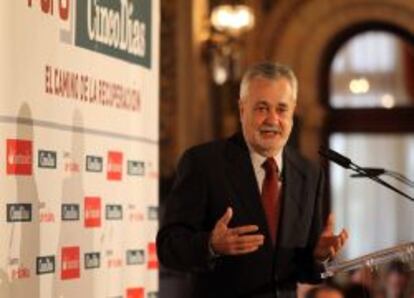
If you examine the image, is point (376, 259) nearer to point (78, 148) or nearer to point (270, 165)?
point (270, 165)

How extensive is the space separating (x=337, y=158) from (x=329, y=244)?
0.34m

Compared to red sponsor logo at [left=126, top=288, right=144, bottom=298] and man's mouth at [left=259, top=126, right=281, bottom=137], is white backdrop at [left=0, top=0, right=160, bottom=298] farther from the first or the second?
man's mouth at [left=259, top=126, right=281, bottom=137]

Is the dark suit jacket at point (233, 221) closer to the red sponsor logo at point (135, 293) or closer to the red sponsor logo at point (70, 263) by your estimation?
the red sponsor logo at point (70, 263)

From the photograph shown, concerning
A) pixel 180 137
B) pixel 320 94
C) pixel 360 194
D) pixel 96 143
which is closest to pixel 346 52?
pixel 320 94

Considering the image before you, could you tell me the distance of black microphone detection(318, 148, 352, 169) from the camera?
3564 mm

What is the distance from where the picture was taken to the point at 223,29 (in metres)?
11.2

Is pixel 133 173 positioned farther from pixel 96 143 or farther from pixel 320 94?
pixel 320 94

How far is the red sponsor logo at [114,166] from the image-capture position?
4.78 m

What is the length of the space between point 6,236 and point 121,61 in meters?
1.27

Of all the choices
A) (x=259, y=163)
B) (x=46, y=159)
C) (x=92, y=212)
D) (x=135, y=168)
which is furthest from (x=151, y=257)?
(x=259, y=163)

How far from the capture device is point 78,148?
4434mm

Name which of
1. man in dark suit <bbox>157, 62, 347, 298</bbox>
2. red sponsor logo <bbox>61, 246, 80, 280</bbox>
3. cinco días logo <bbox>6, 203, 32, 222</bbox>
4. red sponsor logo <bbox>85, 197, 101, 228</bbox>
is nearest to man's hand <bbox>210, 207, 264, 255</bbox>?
man in dark suit <bbox>157, 62, 347, 298</bbox>

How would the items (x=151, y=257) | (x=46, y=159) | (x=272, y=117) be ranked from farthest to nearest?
(x=151, y=257)
(x=46, y=159)
(x=272, y=117)

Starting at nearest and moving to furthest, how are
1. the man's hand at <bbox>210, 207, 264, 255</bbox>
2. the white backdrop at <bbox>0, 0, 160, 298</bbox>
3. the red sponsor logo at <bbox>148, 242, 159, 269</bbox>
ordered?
1. the man's hand at <bbox>210, 207, 264, 255</bbox>
2. the white backdrop at <bbox>0, 0, 160, 298</bbox>
3. the red sponsor logo at <bbox>148, 242, 159, 269</bbox>
